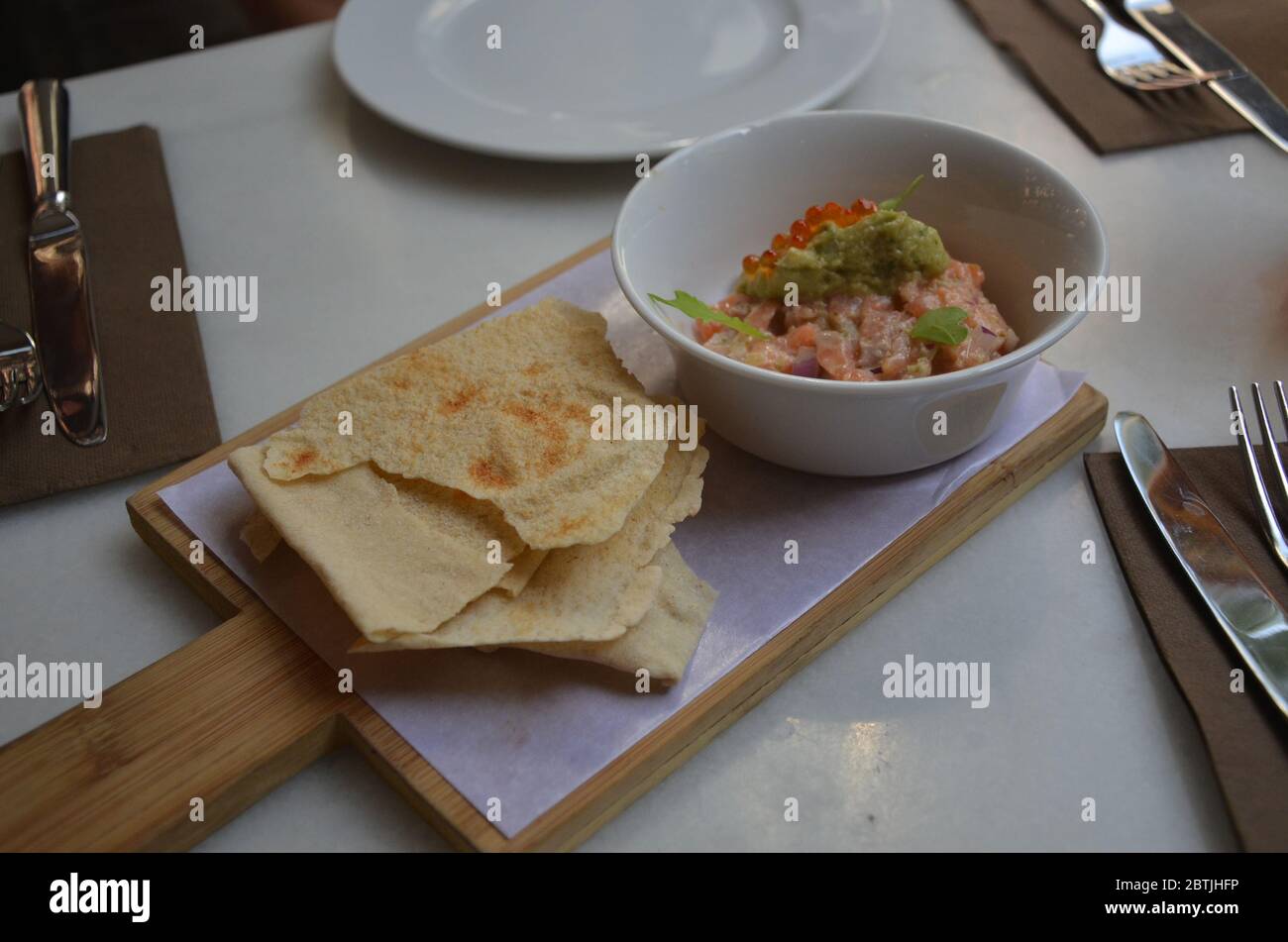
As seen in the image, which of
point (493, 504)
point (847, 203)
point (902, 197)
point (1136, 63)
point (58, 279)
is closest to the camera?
point (493, 504)

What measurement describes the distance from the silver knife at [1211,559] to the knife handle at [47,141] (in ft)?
6.15

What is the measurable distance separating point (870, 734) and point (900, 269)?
0.64m

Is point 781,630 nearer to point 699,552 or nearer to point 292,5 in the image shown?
point 699,552

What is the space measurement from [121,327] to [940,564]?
1.36 metres

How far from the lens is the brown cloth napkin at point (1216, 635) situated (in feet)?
3.81

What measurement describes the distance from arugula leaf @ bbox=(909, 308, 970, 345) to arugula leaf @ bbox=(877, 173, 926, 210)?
229mm

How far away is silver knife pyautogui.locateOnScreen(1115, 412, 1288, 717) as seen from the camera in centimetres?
126

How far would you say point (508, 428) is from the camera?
1422mm

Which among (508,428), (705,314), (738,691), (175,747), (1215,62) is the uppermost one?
(1215,62)

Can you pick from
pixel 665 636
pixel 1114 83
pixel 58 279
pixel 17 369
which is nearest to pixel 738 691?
pixel 665 636

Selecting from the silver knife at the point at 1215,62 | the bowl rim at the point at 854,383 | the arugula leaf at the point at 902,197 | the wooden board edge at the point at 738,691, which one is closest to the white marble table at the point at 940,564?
the wooden board edge at the point at 738,691

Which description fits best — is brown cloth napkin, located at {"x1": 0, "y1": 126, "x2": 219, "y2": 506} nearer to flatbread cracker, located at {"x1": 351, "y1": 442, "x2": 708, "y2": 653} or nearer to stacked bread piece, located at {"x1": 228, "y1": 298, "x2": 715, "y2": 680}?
stacked bread piece, located at {"x1": 228, "y1": 298, "x2": 715, "y2": 680}

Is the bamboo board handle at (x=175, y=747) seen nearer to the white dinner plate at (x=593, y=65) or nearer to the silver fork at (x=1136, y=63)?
the white dinner plate at (x=593, y=65)

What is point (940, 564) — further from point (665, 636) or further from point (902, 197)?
point (902, 197)
